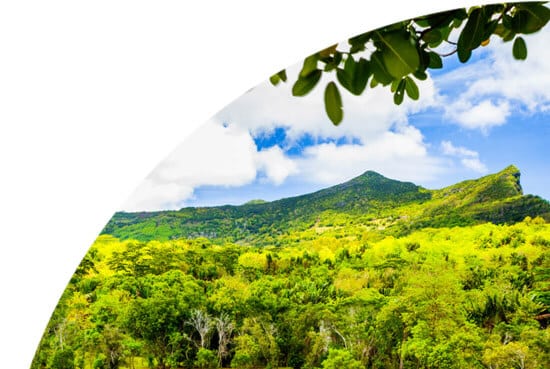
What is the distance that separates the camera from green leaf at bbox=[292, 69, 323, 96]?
79 cm

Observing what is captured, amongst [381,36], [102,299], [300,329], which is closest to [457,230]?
[300,329]

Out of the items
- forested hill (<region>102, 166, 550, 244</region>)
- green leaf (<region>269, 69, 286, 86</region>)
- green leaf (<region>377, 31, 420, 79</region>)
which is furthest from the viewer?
forested hill (<region>102, 166, 550, 244</region>)

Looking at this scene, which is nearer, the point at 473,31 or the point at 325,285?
the point at 473,31

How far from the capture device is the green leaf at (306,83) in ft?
2.60

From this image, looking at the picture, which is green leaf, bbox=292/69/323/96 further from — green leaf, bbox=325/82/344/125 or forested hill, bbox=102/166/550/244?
forested hill, bbox=102/166/550/244

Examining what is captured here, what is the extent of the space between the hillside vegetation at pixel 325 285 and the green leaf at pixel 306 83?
113 centimetres

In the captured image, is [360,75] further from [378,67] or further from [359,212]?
[359,212]

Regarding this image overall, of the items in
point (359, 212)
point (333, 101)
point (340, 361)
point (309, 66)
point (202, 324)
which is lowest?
point (340, 361)

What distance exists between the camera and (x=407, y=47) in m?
0.70

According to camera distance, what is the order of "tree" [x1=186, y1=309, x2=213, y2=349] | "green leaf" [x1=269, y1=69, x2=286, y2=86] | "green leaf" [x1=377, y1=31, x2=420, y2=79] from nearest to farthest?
"green leaf" [x1=377, y1=31, x2=420, y2=79] → "green leaf" [x1=269, y1=69, x2=286, y2=86] → "tree" [x1=186, y1=309, x2=213, y2=349]

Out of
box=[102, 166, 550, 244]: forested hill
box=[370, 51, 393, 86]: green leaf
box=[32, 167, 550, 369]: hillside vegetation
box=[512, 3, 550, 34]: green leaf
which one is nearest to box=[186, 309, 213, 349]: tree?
box=[32, 167, 550, 369]: hillside vegetation

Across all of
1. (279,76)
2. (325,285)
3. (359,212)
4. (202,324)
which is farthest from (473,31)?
(202,324)

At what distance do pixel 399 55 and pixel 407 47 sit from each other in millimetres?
17

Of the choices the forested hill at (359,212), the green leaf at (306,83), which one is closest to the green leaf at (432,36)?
the green leaf at (306,83)
